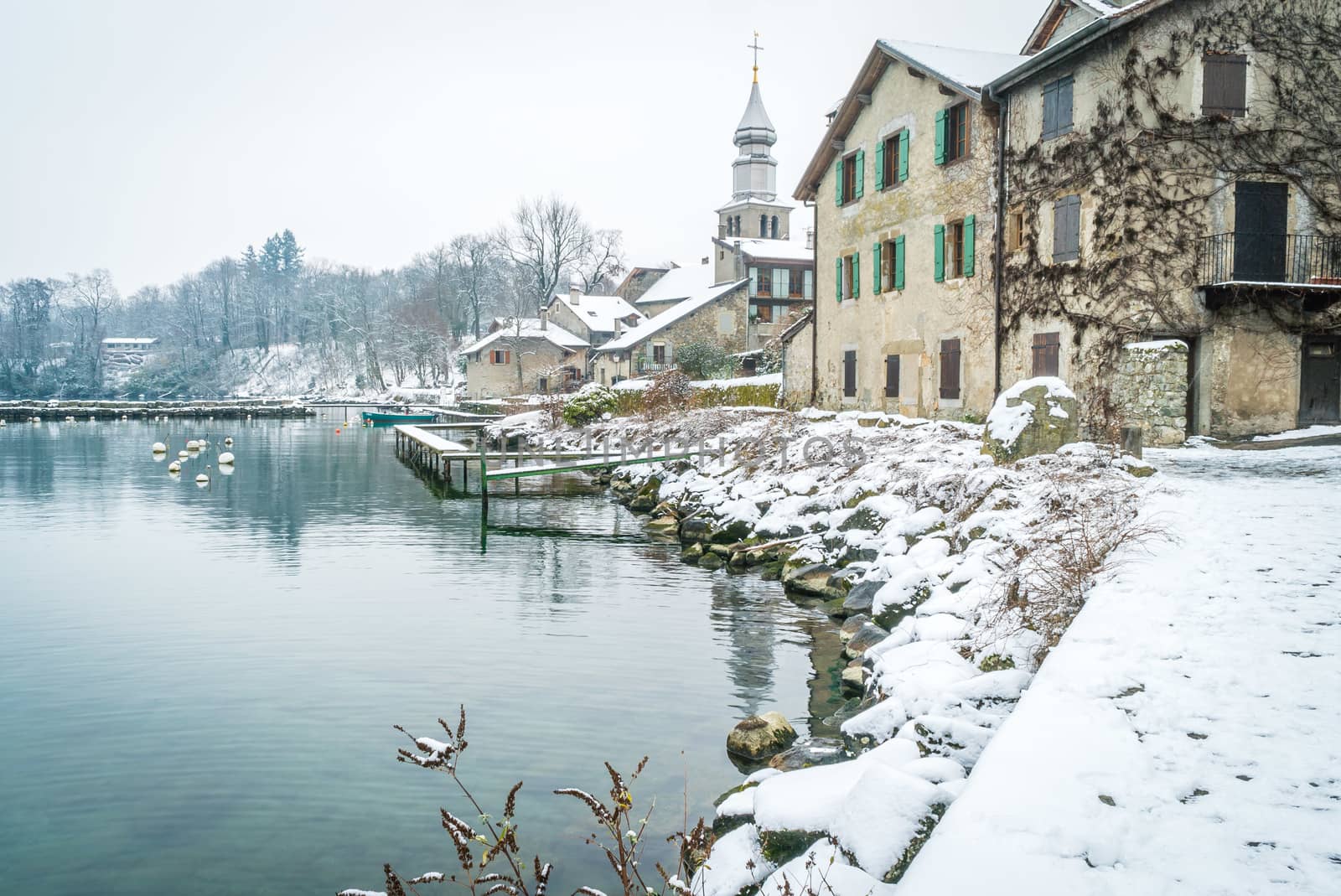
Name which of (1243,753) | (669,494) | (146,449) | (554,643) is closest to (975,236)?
(669,494)

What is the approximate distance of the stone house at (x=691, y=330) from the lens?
49375mm

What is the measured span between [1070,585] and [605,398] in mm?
28100

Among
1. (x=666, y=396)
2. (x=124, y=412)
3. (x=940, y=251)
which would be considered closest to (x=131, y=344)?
(x=124, y=412)

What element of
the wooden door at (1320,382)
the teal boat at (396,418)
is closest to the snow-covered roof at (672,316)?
the teal boat at (396,418)

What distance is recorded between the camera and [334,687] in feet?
32.2

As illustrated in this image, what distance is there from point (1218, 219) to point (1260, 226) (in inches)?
28.9

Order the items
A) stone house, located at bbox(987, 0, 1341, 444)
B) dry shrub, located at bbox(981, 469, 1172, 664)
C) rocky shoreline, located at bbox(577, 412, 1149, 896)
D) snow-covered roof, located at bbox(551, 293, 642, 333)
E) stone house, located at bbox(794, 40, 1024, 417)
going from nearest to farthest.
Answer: rocky shoreline, located at bbox(577, 412, 1149, 896), dry shrub, located at bbox(981, 469, 1172, 664), stone house, located at bbox(987, 0, 1341, 444), stone house, located at bbox(794, 40, 1024, 417), snow-covered roof, located at bbox(551, 293, 642, 333)

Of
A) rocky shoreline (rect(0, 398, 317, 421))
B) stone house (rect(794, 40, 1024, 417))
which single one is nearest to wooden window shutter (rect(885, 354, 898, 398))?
stone house (rect(794, 40, 1024, 417))

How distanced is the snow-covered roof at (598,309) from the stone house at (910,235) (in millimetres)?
38556

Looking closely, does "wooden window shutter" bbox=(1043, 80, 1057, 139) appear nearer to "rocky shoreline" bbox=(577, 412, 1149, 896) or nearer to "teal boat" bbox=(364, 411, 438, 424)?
"rocky shoreline" bbox=(577, 412, 1149, 896)

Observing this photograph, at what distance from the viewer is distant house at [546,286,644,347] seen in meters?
64.7

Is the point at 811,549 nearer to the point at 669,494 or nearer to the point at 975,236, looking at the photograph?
the point at 669,494

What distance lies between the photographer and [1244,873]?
3.03m

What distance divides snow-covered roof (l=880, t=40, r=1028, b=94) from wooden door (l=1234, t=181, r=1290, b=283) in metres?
5.89
